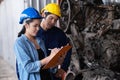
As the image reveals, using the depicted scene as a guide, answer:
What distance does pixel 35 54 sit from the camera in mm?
2891

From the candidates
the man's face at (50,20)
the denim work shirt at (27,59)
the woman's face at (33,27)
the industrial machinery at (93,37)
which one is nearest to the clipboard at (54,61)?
the denim work shirt at (27,59)

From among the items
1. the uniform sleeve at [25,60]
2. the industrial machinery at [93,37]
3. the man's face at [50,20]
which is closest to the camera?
the uniform sleeve at [25,60]

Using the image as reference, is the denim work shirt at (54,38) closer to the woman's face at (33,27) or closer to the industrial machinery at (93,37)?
the industrial machinery at (93,37)

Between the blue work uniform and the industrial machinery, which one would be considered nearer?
the blue work uniform

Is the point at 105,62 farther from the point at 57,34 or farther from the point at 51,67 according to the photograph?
the point at 51,67

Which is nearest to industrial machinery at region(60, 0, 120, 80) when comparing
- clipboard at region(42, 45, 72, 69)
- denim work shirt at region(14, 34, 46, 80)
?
clipboard at region(42, 45, 72, 69)

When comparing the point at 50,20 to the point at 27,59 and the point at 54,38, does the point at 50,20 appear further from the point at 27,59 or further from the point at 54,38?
the point at 27,59

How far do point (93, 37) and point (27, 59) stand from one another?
183 cm

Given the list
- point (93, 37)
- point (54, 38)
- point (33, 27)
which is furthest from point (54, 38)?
point (33, 27)

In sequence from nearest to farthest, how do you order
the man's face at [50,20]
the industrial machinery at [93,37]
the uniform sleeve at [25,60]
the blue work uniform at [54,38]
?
the uniform sleeve at [25,60] → the man's face at [50,20] → the blue work uniform at [54,38] → the industrial machinery at [93,37]

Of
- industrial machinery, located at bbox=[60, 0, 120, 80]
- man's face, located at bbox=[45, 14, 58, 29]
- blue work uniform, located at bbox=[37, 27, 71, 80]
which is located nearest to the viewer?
man's face, located at bbox=[45, 14, 58, 29]

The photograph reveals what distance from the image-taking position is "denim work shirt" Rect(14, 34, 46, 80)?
2.82m

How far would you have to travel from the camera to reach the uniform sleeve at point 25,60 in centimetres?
282

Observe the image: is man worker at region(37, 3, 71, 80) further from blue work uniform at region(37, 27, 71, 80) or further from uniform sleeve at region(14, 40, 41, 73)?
uniform sleeve at region(14, 40, 41, 73)
